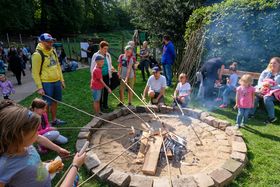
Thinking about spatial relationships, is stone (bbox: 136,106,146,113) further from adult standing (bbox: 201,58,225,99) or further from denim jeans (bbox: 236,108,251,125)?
denim jeans (bbox: 236,108,251,125)

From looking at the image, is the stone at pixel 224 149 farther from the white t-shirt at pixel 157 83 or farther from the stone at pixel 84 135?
the stone at pixel 84 135

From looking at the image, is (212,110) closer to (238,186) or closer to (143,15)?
(238,186)

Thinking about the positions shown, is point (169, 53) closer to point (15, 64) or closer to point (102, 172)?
point (102, 172)

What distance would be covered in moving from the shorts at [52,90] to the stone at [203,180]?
344 centimetres

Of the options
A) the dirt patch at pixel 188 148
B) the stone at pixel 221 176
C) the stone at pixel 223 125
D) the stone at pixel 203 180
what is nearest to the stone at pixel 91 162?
the dirt patch at pixel 188 148

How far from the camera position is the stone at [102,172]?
4.02 metres

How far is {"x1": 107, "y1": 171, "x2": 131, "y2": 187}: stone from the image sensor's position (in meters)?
3.84

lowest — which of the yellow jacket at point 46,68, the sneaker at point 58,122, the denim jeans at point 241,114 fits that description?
→ the sneaker at point 58,122

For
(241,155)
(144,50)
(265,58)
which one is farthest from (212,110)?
(144,50)

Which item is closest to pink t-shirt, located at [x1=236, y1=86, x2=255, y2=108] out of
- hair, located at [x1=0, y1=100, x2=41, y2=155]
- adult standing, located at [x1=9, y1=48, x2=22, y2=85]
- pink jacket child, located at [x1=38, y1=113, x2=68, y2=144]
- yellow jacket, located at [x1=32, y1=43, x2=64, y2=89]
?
pink jacket child, located at [x1=38, y1=113, x2=68, y2=144]

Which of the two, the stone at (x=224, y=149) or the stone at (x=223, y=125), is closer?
the stone at (x=224, y=149)

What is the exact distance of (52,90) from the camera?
5672 mm

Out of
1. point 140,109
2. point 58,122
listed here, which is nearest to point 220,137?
point 140,109

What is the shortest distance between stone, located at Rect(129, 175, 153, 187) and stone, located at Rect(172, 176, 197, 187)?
342 mm
